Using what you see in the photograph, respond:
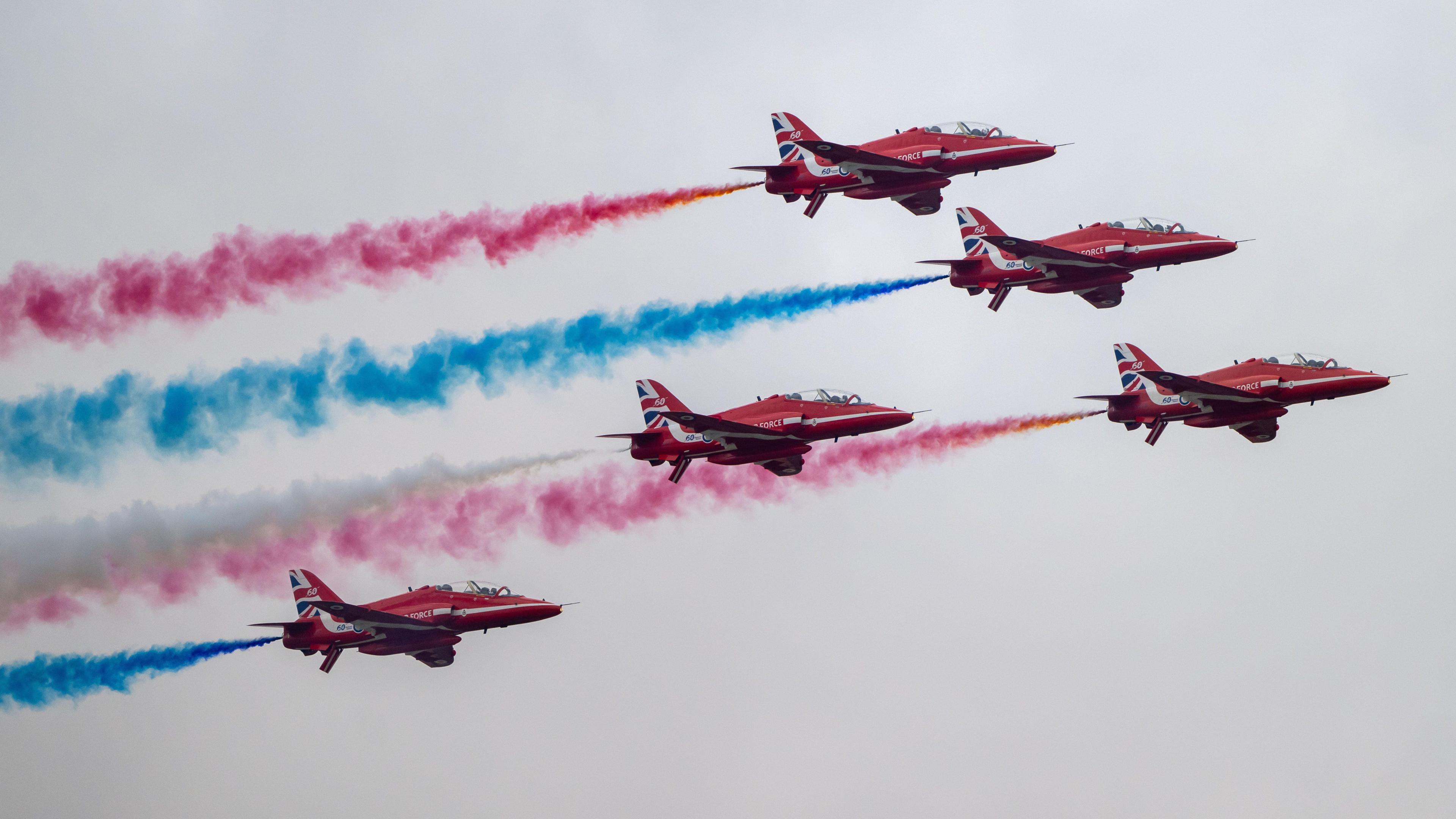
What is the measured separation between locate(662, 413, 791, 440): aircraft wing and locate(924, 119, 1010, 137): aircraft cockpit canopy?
15863mm

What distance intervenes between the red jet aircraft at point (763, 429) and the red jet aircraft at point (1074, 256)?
812cm

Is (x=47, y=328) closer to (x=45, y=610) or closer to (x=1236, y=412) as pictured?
(x=45, y=610)

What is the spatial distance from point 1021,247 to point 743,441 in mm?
14775

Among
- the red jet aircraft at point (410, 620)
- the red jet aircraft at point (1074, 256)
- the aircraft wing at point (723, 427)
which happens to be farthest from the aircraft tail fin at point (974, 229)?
the red jet aircraft at point (410, 620)

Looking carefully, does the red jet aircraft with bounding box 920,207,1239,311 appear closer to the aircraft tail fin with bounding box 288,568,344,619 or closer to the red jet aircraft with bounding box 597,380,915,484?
the red jet aircraft with bounding box 597,380,915,484

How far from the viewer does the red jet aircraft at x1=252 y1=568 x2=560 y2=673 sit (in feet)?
288

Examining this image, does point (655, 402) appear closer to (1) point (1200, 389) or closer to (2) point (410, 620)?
(2) point (410, 620)

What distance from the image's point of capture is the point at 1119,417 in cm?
9156

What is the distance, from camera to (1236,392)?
89.6 m

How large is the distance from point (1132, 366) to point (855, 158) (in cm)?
1457

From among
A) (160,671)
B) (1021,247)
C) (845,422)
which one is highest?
(1021,247)

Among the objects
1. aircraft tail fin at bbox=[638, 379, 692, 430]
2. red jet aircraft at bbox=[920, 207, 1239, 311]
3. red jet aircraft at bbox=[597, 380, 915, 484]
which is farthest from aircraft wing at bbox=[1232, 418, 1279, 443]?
aircraft tail fin at bbox=[638, 379, 692, 430]

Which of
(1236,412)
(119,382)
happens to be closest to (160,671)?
(119,382)

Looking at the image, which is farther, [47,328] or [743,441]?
[47,328]
